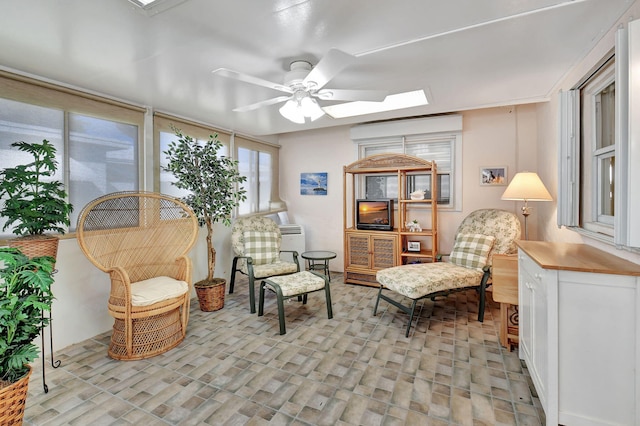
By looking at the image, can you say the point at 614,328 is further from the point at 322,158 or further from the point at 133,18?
the point at 322,158

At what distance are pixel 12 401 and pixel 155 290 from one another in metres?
1.05

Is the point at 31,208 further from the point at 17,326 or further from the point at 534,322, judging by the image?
the point at 534,322

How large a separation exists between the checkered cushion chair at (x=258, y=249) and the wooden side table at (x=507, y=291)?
2.19 metres

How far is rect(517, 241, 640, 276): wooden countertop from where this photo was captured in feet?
4.62

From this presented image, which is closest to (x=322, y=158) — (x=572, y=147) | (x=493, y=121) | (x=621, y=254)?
(x=493, y=121)

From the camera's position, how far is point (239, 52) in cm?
204

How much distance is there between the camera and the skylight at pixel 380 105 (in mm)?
3324

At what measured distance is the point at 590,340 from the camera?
145cm

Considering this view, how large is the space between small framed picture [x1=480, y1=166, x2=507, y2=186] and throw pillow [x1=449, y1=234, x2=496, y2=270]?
980 millimetres

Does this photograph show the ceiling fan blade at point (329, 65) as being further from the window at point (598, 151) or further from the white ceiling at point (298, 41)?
the window at point (598, 151)

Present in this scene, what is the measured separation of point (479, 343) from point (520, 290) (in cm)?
69

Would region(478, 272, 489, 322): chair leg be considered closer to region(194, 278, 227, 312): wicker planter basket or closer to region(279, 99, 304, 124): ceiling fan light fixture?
region(279, 99, 304, 124): ceiling fan light fixture

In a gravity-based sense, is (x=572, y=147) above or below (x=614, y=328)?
above

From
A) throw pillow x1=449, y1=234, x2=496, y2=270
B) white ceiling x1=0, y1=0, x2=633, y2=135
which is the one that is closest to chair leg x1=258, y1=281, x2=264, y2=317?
white ceiling x1=0, y1=0, x2=633, y2=135
